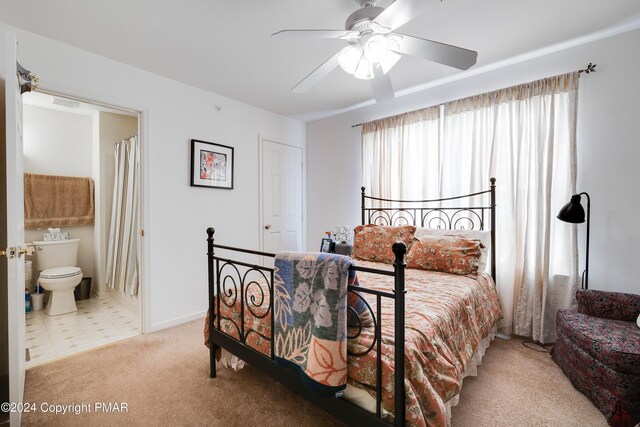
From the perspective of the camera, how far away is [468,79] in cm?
297

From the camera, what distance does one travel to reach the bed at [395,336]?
3.75 feet

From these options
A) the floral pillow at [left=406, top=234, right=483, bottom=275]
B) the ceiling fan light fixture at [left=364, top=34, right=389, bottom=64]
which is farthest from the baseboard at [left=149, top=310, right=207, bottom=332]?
the ceiling fan light fixture at [left=364, top=34, right=389, bottom=64]

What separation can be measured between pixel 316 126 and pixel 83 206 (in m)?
3.46

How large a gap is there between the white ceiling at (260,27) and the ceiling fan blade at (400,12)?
0.27 metres

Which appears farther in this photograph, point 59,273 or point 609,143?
point 59,273

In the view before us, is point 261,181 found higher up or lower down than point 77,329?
higher up

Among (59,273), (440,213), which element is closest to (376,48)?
(440,213)

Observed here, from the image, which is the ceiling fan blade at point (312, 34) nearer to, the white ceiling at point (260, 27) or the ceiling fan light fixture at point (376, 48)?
the ceiling fan light fixture at point (376, 48)

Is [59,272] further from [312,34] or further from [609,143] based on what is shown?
[609,143]

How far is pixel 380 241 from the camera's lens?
291 cm

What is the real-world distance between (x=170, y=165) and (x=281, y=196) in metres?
1.57

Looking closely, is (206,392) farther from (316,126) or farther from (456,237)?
(316,126)

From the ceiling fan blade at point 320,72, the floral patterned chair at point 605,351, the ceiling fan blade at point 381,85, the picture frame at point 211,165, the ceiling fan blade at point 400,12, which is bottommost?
the floral patterned chair at point 605,351

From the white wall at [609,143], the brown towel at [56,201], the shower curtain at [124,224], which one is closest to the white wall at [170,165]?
the shower curtain at [124,224]
